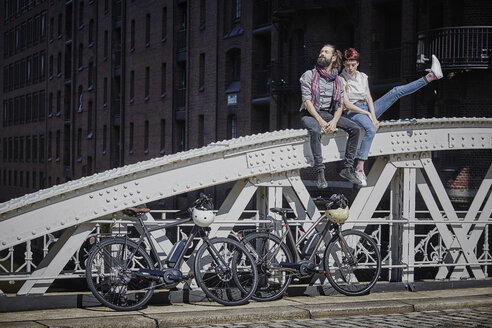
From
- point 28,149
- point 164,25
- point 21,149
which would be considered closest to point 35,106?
point 28,149

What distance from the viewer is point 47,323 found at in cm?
786

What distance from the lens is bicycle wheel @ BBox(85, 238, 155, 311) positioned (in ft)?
28.2

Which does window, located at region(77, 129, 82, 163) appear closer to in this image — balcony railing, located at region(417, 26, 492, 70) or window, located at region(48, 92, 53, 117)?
window, located at region(48, 92, 53, 117)

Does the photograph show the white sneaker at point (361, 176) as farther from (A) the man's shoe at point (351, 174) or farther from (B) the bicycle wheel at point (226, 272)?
(B) the bicycle wheel at point (226, 272)

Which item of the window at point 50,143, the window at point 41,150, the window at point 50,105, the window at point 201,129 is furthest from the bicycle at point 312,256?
the window at point 41,150

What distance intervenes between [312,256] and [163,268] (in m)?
1.84

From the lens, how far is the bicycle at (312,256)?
9.49m

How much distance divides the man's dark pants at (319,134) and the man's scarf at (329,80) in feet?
0.53

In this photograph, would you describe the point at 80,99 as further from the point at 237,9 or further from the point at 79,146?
the point at 237,9

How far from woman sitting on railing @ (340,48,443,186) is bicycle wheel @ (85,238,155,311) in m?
3.06

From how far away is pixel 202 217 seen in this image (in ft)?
29.3

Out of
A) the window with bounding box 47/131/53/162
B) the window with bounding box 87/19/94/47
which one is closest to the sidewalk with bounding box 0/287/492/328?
the window with bounding box 87/19/94/47

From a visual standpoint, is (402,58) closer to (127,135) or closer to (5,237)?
(5,237)

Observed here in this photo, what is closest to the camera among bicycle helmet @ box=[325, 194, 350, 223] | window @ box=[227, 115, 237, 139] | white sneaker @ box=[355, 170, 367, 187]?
bicycle helmet @ box=[325, 194, 350, 223]
